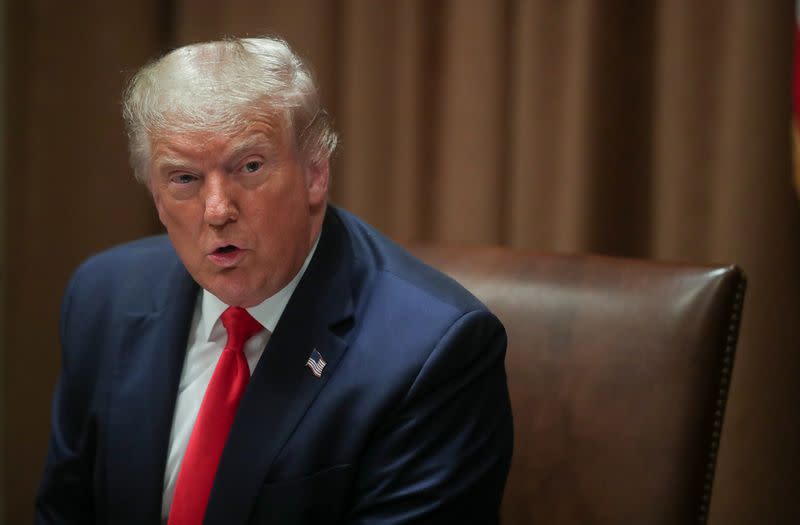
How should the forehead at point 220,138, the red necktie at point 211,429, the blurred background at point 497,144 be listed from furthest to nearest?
the blurred background at point 497,144
the red necktie at point 211,429
the forehead at point 220,138

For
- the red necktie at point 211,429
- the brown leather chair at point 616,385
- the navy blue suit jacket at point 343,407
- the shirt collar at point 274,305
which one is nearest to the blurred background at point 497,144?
the brown leather chair at point 616,385

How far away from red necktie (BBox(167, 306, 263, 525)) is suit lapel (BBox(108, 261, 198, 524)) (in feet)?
0.20

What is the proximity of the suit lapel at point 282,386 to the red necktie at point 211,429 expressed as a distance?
46 mm

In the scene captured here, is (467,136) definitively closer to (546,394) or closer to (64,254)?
(546,394)

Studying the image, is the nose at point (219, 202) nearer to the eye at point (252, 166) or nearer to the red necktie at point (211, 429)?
the eye at point (252, 166)

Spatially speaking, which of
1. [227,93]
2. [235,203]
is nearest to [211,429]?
Answer: [235,203]

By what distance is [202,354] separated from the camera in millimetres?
1652

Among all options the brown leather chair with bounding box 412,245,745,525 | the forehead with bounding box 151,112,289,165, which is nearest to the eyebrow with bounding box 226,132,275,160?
the forehead with bounding box 151,112,289,165

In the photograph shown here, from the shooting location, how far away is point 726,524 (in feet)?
7.13

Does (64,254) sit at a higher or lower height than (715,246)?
lower

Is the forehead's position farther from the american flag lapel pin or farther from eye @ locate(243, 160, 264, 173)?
the american flag lapel pin

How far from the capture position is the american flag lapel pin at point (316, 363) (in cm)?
150

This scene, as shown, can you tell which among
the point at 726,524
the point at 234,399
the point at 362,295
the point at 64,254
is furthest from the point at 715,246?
the point at 64,254

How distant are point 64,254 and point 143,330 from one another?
4.35ft
